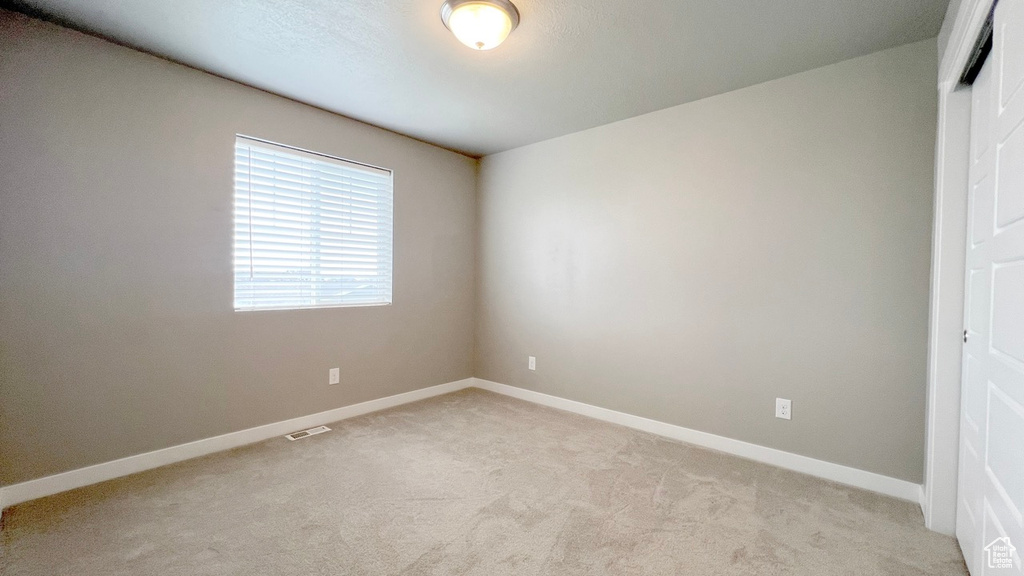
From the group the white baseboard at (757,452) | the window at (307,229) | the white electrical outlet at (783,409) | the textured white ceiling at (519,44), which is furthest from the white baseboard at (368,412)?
the textured white ceiling at (519,44)

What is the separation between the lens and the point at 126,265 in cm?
241

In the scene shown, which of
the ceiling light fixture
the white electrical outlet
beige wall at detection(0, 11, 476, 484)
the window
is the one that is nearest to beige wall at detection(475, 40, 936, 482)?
the white electrical outlet

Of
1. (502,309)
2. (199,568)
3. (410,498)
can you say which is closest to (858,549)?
(410,498)

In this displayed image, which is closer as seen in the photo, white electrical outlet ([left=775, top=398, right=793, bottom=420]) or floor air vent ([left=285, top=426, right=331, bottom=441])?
white electrical outlet ([left=775, top=398, right=793, bottom=420])

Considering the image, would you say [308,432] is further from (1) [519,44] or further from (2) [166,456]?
(1) [519,44]

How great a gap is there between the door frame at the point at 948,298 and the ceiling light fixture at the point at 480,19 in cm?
196

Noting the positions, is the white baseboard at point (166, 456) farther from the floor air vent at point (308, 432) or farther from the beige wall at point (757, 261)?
the beige wall at point (757, 261)

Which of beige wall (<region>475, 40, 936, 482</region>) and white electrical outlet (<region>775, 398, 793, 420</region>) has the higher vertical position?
beige wall (<region>475, 40, 936, 482</region>)

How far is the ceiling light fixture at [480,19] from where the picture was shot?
190 cm

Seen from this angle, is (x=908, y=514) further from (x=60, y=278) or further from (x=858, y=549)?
(x=60, y=278)

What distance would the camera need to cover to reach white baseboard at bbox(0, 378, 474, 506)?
214 cm

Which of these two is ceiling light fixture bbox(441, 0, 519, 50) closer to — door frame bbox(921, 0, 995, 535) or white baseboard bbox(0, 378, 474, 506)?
door frame bbox(921, 0, 995, 535)

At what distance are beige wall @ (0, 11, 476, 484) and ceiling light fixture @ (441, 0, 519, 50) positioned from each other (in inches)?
68.7

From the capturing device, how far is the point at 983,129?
1673 millimetres
